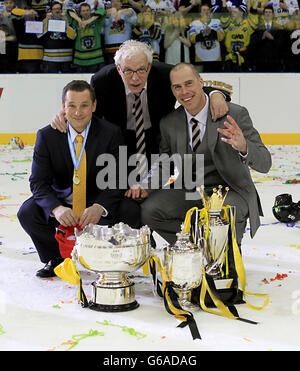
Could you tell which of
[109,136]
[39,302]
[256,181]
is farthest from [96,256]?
[256,181]

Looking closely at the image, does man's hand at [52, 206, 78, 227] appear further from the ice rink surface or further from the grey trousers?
the grey trousers

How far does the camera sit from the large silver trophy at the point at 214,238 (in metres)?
3.05

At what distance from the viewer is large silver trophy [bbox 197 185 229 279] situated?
10.0ft

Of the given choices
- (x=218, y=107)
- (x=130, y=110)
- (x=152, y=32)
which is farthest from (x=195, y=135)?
(x=152, y=32)

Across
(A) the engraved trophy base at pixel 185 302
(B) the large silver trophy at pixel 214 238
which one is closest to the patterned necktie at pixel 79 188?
(B) the large silver trophy at pixel 214 238

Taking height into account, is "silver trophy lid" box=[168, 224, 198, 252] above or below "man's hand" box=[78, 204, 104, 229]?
below

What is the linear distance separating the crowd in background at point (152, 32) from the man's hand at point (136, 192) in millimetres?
6488

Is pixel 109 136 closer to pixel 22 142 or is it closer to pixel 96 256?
pixel 96 256

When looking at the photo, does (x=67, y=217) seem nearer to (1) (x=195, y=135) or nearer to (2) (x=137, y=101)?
(1) (x=195, y=135)

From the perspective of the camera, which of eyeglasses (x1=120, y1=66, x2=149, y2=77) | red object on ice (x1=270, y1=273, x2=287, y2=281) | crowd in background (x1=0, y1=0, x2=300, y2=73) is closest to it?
red object on ice (x1=270, y1=273, x2=287, y2=281)

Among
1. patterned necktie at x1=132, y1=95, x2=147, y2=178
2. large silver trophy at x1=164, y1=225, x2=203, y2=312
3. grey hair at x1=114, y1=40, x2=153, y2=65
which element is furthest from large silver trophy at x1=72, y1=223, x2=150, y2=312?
grey hair at x1=114, y1=40, x2=153, y2=65

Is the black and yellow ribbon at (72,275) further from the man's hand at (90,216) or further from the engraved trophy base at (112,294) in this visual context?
the man's hand at (90,216)
